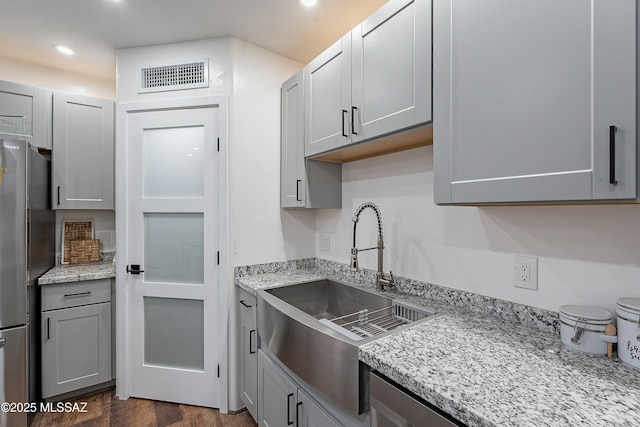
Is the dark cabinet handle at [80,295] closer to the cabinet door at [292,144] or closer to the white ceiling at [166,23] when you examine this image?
the cabinet door at [292,144]

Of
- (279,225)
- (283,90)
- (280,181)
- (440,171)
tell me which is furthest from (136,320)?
(440,171)

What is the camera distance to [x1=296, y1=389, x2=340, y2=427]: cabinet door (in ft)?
3.60

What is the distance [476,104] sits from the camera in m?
0.96

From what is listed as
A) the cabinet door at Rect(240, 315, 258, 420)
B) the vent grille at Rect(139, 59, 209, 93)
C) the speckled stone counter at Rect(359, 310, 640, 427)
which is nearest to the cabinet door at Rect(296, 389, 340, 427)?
the speckled stone counter at Rect(359, 310, 640, 427)

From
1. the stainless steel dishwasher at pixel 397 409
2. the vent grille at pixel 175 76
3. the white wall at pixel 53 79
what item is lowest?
the stainless steel dishwasher at pixel 397 409

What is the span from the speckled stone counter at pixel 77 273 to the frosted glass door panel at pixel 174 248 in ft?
1.22

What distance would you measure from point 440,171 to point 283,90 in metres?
→ 1.47

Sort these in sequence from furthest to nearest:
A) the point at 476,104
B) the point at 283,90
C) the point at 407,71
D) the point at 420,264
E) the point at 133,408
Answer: the point at 283,90
the point at 133,408
the point at 420,264
the point at 407,71
the point at 476,104

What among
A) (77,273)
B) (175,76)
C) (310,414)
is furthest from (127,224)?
(310,414)

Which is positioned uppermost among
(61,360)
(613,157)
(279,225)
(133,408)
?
(613,157)

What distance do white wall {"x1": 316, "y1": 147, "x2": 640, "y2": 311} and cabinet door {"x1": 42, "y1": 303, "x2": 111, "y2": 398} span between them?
6.16ft

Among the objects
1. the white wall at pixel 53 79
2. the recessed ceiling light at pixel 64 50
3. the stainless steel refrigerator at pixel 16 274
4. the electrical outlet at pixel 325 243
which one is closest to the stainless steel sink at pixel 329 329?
the electrical outlet at pixel 325 243

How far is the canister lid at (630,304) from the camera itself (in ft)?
2.64

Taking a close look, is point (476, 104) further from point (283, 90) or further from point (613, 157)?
point (283, 90)
